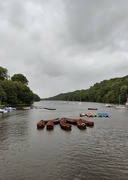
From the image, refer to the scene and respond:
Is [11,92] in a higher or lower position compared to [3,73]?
lower

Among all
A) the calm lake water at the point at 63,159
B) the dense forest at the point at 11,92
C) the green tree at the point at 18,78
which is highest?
the green tree at the point at 18,78

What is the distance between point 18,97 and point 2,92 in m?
25.8

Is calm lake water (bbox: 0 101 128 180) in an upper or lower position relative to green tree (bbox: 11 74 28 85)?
lower

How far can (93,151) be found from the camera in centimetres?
2595

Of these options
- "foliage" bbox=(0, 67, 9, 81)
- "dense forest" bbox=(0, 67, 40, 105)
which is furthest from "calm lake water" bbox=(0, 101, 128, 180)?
"foliage" bbox=(0, 67, 9, 81)

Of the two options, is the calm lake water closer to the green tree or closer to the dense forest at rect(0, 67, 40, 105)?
the dense forest at rect(0, 67, 40, 105)

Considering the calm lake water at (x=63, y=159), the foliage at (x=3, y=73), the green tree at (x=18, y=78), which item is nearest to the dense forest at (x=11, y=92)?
the foliage at (x=3, y=73)

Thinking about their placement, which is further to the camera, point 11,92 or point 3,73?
point 3,73

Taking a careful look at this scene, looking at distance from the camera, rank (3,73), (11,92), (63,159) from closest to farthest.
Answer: (63,159) → (11,92) → (3,73)

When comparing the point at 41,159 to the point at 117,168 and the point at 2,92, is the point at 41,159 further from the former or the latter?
the point at 2,92

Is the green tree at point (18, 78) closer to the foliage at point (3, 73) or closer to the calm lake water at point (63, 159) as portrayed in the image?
the foliage at point (3, 73)

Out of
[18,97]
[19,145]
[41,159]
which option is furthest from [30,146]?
[18,97]

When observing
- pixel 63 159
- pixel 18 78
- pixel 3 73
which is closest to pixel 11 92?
pixel 3 73

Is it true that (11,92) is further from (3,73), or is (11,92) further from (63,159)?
(63,159)
